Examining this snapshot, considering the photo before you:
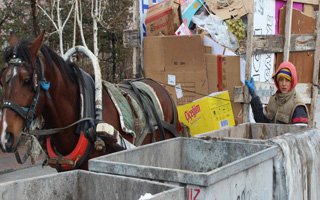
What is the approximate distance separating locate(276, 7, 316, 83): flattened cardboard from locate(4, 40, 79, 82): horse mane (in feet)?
9.51

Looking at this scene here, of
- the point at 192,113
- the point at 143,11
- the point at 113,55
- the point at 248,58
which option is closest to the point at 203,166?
the point at 248,58

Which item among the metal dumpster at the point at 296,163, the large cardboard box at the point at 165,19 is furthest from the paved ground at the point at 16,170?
the metal dumpster at the point at 296,163

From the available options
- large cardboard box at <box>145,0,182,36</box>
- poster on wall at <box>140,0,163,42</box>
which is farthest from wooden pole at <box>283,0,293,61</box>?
poster on wall at <box>140,0,163,42</box>

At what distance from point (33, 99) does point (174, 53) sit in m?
2.56

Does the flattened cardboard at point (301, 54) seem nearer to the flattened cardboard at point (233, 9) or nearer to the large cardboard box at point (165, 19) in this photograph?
the flattened cardboard at point (233, 9)

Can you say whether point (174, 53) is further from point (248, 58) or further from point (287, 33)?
point (287, 33)

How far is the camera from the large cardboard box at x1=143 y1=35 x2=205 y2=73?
5551 mm

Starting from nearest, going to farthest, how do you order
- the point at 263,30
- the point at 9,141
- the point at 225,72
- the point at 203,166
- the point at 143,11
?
the point at 203,166, the point at 9,141, the point at 225,72, the point at 263,30, the point at 143,11

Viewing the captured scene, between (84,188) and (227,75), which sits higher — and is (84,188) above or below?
below

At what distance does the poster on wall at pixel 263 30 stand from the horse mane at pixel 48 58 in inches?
97.3

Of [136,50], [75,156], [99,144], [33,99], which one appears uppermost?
[136,50]

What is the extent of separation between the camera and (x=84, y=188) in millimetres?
2348

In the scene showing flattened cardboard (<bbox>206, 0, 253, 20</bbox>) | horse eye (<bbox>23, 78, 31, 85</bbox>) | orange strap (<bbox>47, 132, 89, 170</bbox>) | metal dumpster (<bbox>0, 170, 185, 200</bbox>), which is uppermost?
flattened cardboard (<bbox>206, 0, 253, 20</bbox>)

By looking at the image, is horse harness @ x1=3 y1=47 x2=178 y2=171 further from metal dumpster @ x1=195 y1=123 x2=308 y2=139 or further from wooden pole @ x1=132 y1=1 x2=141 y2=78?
wooden pole @ x1=132 y1=1 x2=141 y2=78
